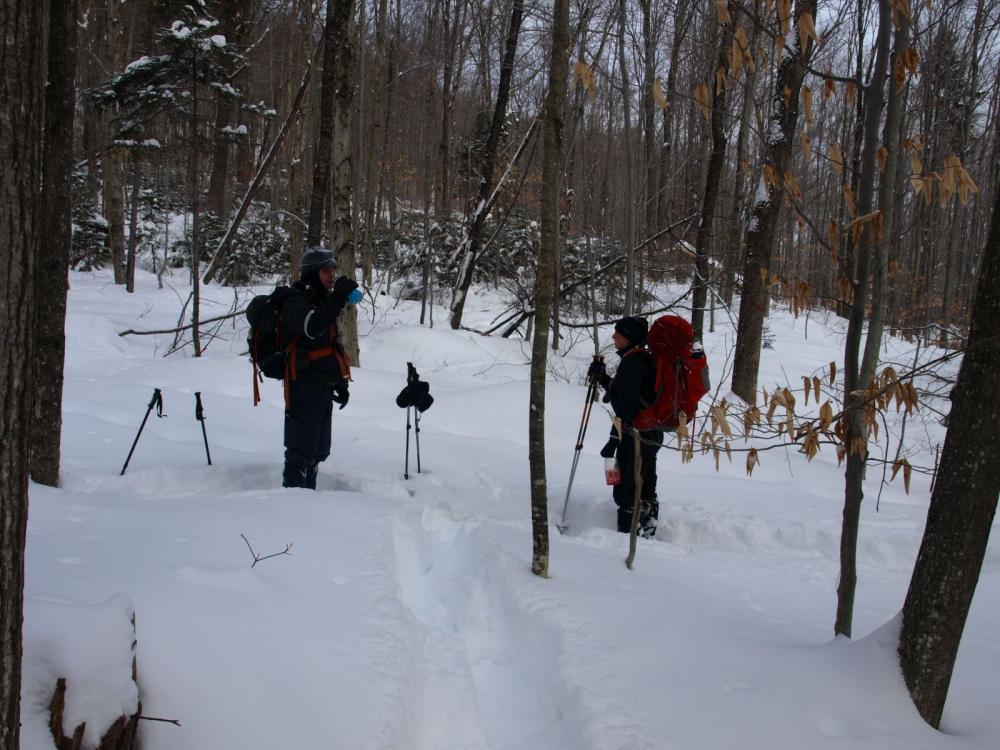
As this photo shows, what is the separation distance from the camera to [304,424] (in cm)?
547

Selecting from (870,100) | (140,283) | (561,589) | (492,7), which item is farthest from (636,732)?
(140,283)

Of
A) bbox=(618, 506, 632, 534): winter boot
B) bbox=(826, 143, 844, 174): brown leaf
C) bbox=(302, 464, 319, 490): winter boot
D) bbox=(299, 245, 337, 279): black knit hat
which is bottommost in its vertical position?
bbox=(618, 506, 632, 534): winter boot

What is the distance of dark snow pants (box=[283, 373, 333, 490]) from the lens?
17.8ft

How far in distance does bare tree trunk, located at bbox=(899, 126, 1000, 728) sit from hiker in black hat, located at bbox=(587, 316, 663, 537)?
2549 millimetres

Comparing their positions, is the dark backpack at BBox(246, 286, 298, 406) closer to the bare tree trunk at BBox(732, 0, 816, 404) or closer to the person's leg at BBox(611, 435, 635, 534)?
the person's leg at BBox(611, 435, 635, 534)

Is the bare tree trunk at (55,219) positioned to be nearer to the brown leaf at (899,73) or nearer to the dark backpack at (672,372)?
the dark backpack at (672,372)

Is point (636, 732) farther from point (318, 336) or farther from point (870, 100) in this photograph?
point (318, 336)

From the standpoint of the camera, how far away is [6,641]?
1450mm

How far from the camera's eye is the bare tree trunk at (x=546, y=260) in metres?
3.55

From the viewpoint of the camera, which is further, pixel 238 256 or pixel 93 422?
pixel 238 256

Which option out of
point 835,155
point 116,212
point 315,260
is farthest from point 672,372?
point 116,212

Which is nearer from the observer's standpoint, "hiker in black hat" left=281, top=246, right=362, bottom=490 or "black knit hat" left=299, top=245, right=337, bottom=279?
"hiker in black hat" left=281, top=246, right=362, bottom=490

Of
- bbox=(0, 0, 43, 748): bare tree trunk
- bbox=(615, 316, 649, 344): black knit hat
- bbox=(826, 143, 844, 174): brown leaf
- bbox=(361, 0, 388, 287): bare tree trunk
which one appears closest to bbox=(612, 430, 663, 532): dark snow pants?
bbox=(615, 316, 649, 344): black knit hat

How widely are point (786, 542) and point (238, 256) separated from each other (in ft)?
66.8
